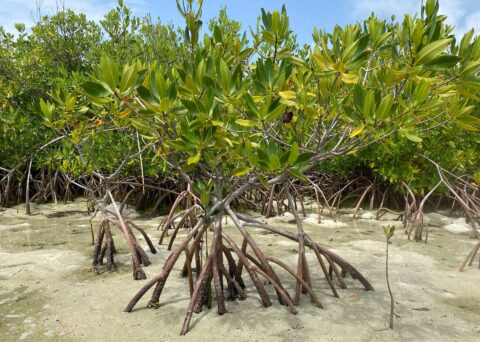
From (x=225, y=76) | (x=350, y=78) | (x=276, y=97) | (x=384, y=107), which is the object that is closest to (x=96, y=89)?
(x=225, y=76)

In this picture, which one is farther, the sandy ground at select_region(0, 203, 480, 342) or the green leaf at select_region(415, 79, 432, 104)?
the sandy ground at select_region(0, 203, 480, 342)

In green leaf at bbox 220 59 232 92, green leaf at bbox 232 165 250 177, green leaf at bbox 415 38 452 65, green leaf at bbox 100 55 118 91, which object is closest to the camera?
green leaf at bbox 415 38 452 65

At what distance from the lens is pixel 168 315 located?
8.25ft

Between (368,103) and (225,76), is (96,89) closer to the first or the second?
(225,76)

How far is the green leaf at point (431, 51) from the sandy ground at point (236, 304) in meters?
1.44

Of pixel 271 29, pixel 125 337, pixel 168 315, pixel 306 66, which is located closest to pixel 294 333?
pixel 168 315

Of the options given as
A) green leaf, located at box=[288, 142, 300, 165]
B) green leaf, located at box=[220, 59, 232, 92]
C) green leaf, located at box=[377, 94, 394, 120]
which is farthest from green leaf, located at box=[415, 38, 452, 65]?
green leaf, located at box=[220, 59, 232, 92]

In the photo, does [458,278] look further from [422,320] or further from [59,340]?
[59,340]

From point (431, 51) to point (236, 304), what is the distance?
1830mm

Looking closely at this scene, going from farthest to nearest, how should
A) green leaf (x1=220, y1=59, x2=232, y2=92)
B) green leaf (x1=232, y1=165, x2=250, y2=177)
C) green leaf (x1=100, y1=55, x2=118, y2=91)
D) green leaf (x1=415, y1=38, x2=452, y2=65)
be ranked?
green leaf (x1=232, y1=165, x2=250, y2=177) < green leaf (x1=220, y1=59, x2=232, y2=92) < green leaf (x1=100, y1=55, x2=118, y2=91) < green leaf (x1=415, y1=38, x2=452, y2=65)

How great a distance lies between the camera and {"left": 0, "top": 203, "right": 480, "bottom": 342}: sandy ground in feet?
7.54

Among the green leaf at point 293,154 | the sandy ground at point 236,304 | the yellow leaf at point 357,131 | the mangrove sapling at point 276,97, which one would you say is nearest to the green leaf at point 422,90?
the mangrove sapling at point 276,97

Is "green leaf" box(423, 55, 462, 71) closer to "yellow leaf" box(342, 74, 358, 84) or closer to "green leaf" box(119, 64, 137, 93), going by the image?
"yellow leaf" box(342, 74, 358, 84)

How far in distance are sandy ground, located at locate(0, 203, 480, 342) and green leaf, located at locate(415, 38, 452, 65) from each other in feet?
4.72
